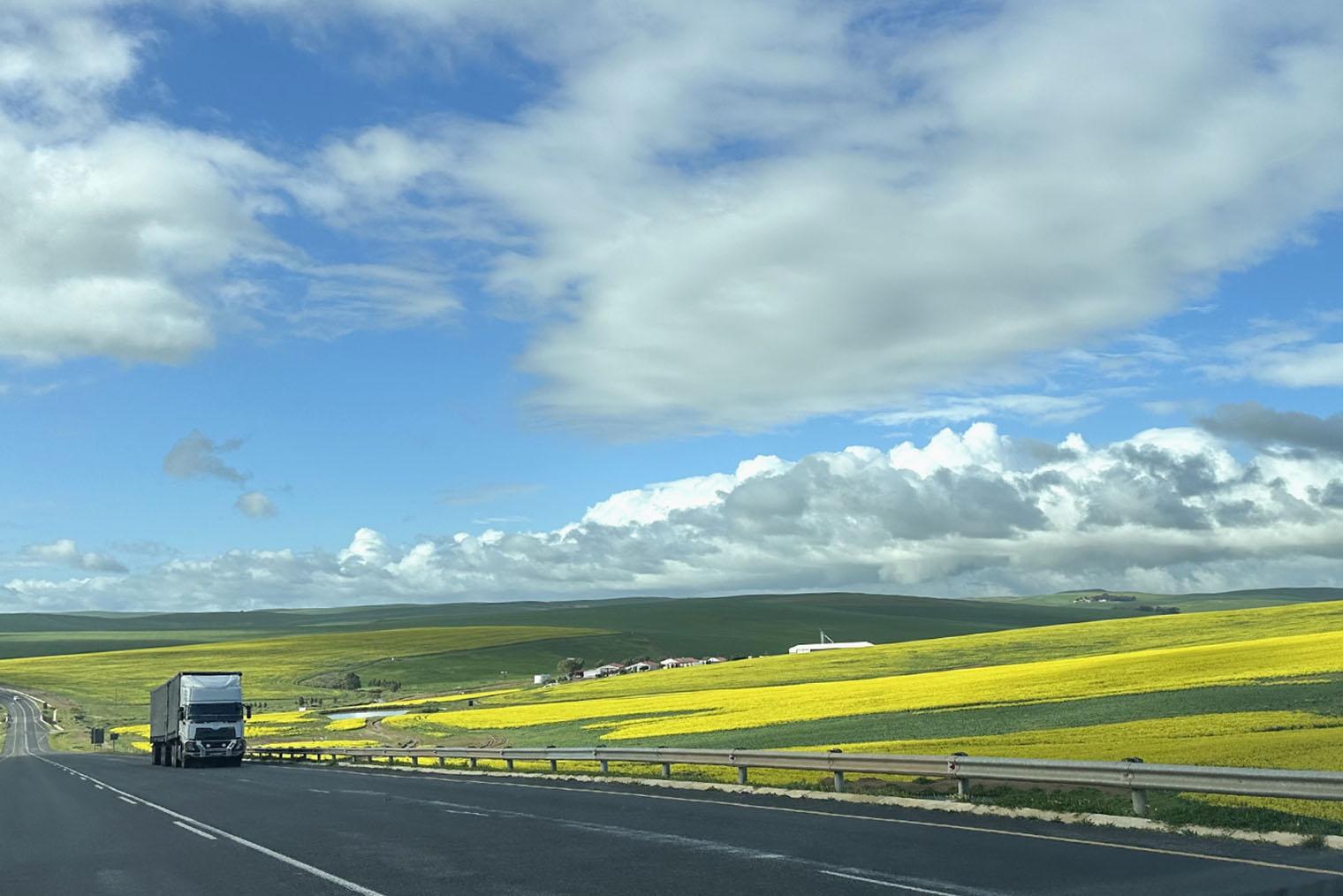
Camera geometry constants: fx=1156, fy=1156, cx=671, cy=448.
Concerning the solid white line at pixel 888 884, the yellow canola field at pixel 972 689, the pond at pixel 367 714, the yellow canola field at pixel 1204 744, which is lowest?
the pond at pixel 367 714

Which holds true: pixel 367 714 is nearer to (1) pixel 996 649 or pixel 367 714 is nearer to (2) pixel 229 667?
(1) pixel 996 649

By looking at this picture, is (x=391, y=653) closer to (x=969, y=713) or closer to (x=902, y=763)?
(x=969, y=713)

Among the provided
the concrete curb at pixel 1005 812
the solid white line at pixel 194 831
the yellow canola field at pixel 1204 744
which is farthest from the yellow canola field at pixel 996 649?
the solid white line at pixel 194 831

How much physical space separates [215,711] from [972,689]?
116ft

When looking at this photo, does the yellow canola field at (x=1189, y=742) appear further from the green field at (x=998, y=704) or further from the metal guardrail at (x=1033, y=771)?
the metal guardrail at (x=1033, y=771)

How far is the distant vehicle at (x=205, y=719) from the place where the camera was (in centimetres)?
5441

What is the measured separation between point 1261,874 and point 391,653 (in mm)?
181917

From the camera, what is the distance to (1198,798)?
60.5 feet

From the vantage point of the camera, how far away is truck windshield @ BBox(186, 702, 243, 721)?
54.6 metres

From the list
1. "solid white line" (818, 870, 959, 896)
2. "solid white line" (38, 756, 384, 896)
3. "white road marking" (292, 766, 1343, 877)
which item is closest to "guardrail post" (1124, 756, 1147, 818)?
"white road marking" (292, 766, 1343, 877)

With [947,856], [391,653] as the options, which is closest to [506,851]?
[947,856]

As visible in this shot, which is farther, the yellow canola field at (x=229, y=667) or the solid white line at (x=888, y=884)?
the yellow canola field at (x=229, y=667)

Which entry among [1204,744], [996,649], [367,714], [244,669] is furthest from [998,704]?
[244,669]

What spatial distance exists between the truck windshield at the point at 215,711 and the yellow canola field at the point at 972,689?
573 inches
